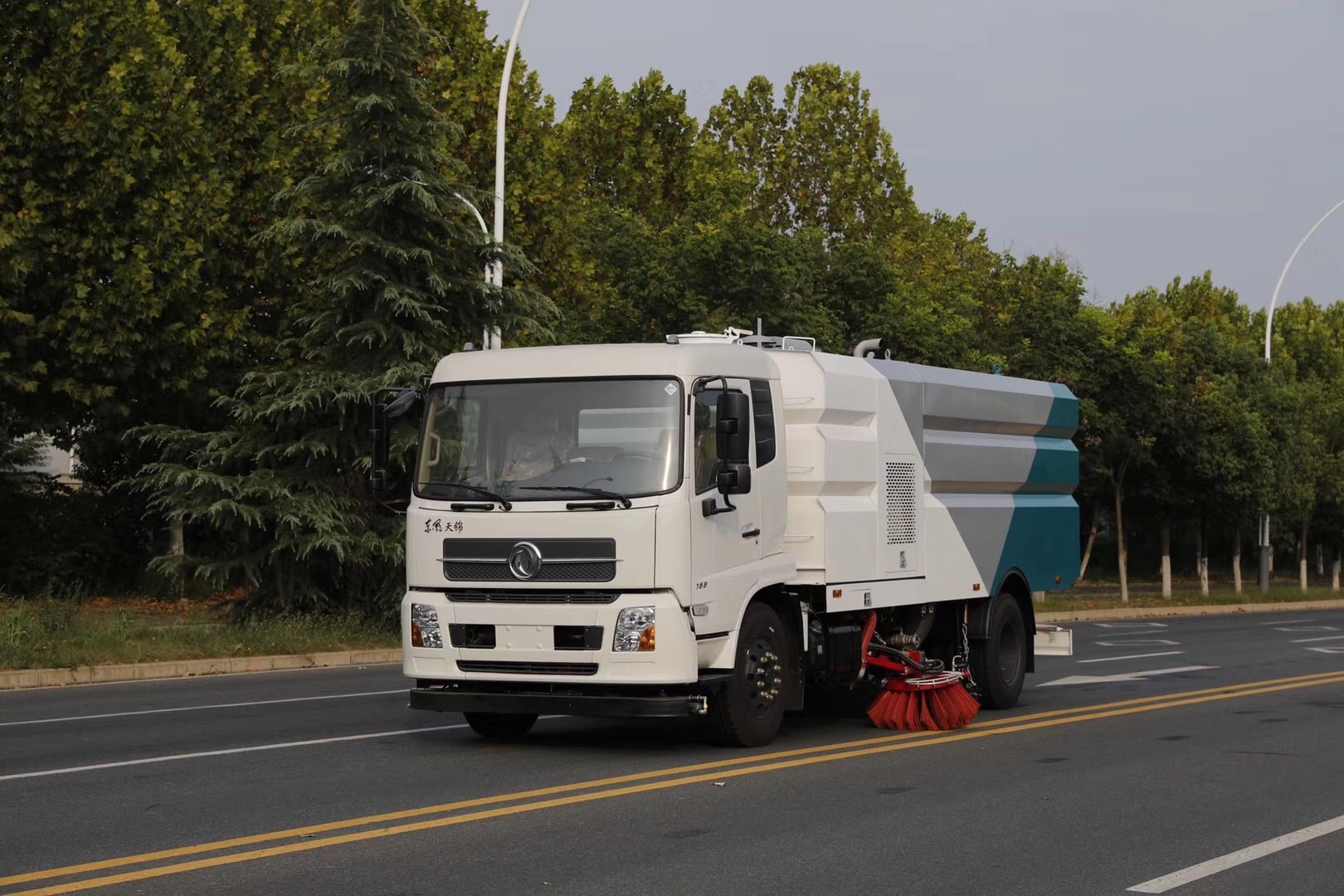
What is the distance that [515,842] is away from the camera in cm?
800

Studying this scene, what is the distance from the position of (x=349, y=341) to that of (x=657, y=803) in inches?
557

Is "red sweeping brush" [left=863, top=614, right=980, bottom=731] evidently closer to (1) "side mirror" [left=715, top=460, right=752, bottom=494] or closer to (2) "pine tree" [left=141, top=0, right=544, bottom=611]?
(1) "side mirror" [left=715, top=460, right=752, bottom=494]

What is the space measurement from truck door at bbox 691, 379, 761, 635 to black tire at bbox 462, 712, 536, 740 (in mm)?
1865

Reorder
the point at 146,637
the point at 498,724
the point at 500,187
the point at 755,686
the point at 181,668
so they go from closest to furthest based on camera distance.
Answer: the point at 755,686 → the point at 498,724 → the point at 181,668 → the point at 146,637 → the point at 500,187

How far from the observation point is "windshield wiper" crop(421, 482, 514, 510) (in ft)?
36.2

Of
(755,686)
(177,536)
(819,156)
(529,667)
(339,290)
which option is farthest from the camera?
(819,156)

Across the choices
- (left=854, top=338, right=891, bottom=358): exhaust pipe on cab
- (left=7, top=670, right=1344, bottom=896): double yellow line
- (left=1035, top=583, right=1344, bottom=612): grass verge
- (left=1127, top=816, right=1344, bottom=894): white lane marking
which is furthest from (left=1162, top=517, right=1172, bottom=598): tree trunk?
(left=1127, top=816, right=1344, bottom=894): white lane marking

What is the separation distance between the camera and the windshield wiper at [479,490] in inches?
435

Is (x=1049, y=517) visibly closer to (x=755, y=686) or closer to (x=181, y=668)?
(x=755, y=686)

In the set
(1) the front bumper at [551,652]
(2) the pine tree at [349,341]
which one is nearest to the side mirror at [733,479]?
(1) the front bumper at [551,652]

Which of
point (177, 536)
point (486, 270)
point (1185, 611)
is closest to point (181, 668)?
point (486, 270)

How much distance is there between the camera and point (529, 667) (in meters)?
11.0

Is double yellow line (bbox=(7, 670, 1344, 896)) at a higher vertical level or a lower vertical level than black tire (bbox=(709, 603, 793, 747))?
lower

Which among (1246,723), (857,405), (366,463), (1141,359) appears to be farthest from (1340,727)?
(1141,359)
